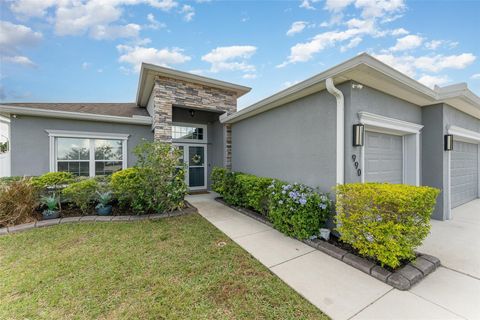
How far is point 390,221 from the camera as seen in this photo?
2748 millimetres

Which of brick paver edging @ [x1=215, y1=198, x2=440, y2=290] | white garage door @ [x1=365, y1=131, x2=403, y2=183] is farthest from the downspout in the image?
brick paver edging @ [x1=215, y1=198, x2=440, y2=290]

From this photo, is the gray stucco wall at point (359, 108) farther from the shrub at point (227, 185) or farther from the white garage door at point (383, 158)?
the shrub at point (227, 185)

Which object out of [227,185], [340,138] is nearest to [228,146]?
[227,185]

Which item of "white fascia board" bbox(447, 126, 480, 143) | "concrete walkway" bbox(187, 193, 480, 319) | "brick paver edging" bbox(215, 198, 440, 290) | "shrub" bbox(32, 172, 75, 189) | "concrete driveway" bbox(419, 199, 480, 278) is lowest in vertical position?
"concrete walkway" bbox(187, 193, 480, 319)

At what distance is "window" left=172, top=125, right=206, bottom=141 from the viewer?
8977 mm

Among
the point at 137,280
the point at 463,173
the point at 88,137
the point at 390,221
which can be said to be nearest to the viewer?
the point at 137,280

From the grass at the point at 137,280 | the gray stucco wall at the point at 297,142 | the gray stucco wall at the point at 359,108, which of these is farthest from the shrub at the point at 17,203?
the gray stucco wall at the point at 359,108

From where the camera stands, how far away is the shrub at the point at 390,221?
2693 mm

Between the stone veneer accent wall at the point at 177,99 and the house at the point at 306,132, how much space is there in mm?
36

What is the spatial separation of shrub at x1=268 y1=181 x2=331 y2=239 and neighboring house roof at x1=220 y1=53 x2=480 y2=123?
2.20 metres

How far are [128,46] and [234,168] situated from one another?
20.7 feet

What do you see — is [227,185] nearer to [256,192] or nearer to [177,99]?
[256,192]

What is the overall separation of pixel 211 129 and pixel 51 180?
617 centimetres

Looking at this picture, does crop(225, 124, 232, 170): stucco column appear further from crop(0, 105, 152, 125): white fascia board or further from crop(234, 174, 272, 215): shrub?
crop(0, 105, 152, 125): white fascia board
